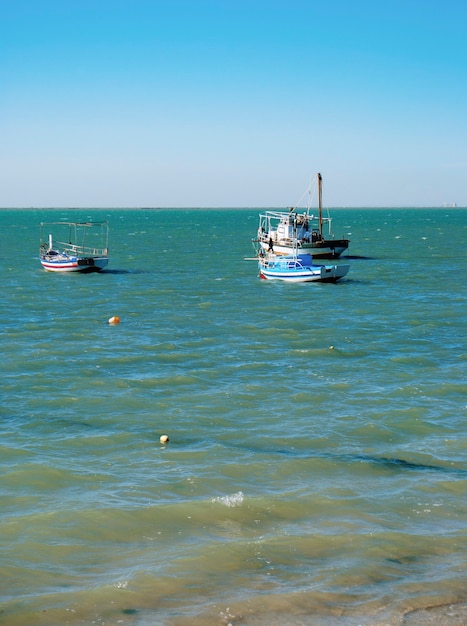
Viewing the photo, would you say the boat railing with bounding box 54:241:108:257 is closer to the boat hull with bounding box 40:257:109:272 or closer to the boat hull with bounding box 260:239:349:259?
the boat hull with bounding box 40:257:109:272

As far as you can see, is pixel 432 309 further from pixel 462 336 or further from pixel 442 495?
pixel 442 495

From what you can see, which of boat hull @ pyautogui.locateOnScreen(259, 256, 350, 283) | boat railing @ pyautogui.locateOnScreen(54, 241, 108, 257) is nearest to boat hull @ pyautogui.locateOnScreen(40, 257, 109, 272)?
boat railing @ pyautogui.locateOnScreen(54, 241, 108, 257)

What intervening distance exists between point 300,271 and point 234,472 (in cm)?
4285

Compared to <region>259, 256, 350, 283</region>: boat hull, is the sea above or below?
below

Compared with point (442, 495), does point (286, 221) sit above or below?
above

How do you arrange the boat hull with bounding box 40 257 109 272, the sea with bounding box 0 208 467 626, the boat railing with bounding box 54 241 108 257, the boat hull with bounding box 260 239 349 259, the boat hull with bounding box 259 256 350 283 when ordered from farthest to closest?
1. the boat hull with bounding box 260 239 349 259
2. the boat railing with bounding box 54 241 108 257
3. the boat hull with bounding box 40 257 109 272
4. the boat hull with bounding box 259 256 350 283
5. the sea with bounding box 0 208 467 626

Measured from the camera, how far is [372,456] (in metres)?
19.5

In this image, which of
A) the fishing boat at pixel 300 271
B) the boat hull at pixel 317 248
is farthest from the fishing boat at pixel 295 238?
the fishing boat at pixel 300 271

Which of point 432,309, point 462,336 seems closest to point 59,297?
point 432,309

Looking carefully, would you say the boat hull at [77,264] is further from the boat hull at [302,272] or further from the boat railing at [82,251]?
the boat hull at [302,272]

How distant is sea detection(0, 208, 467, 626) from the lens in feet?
39.8

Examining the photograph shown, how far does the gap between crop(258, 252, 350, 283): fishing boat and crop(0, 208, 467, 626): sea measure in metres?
17.8

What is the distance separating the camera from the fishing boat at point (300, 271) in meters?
60.1

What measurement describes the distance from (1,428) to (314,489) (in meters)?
9.94
